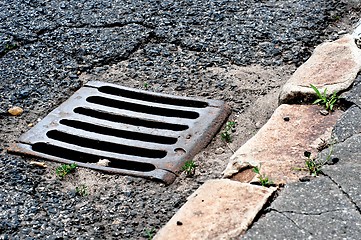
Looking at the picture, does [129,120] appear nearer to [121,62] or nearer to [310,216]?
[121,62]

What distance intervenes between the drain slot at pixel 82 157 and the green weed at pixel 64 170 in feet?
0.35

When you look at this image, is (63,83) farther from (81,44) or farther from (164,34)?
(164,34)

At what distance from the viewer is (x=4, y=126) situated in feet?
9.12

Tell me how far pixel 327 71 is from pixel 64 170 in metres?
1.17

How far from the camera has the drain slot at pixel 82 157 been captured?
2.55 m

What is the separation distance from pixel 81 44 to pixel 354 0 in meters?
1.50

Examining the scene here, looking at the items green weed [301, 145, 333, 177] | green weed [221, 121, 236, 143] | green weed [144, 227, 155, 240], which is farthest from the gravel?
green weed [301, 145, 333, 177]

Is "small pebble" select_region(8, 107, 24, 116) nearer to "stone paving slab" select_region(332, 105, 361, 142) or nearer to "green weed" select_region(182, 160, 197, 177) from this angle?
"green weed" select_region(182, 160, 197, 177)

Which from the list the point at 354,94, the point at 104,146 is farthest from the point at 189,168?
the point at 354,94

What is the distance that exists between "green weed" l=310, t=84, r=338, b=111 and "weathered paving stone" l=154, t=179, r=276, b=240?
58 centimetres

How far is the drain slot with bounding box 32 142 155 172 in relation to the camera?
2551 mm

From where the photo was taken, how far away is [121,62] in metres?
3.20

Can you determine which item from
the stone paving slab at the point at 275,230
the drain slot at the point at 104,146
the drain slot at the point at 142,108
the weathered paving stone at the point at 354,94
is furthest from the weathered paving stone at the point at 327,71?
the stone paving slab at the point at 275,230

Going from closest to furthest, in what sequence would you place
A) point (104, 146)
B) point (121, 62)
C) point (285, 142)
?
point (285, 142) → point (104, 146) → point (121, 62)
